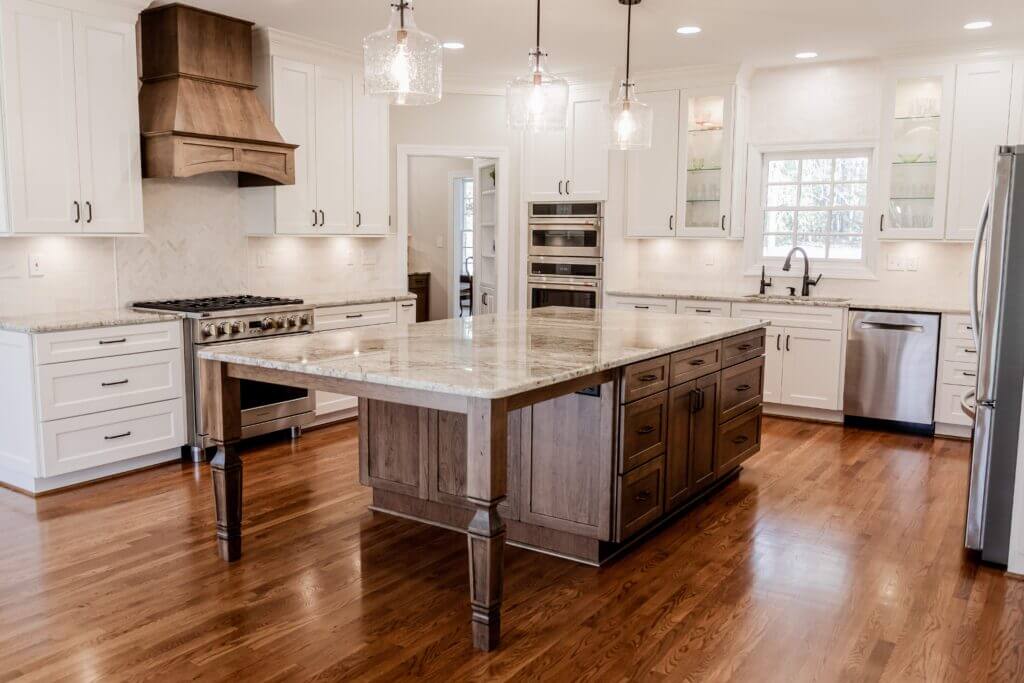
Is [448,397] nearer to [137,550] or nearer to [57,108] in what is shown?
[137,550]

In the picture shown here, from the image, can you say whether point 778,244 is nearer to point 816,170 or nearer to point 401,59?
point 816,170

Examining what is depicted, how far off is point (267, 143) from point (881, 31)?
3.94 m

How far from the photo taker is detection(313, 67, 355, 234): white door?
5730 mm

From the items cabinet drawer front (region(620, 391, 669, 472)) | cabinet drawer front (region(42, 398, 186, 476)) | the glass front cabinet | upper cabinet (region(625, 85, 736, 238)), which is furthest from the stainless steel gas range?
Answer: the glass front cabinet

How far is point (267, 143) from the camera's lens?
5.13m

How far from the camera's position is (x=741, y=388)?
4430 mm

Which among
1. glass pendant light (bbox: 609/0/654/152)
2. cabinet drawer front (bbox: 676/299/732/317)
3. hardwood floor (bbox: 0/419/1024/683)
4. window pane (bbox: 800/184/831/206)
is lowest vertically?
hardwood floor (bbox: 0/419/1024/683)

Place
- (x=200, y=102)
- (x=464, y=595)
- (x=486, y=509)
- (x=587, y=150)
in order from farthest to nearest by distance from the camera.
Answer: (x=587, y=150) < (x=200, y=102) < (x=464, y=595) < (x=486, y=509)

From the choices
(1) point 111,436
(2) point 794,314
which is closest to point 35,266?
(1) point 111,436

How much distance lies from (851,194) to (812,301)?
1025mm

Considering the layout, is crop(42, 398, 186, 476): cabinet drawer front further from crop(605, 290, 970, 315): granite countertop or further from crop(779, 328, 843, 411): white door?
crop(779, 328, 843, 411): white door

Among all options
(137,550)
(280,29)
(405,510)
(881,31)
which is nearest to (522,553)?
(405,510)

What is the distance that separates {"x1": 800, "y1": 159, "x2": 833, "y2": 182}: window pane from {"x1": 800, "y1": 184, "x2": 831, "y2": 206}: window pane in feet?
0.19

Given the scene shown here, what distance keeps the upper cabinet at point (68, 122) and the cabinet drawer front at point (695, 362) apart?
10.4 ft
